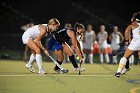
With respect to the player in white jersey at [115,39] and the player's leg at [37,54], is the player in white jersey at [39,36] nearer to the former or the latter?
the player's leg at [37,54]

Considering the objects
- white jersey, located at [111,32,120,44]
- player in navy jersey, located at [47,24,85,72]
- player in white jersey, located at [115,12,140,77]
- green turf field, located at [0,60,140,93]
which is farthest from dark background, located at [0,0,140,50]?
green turf field, located at [0,60,140,93]

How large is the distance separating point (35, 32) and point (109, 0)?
22.5 m

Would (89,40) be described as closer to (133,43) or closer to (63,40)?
(63,40)

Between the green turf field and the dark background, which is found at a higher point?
the dark background

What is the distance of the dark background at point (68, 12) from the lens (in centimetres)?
3400

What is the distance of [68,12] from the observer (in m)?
35.6

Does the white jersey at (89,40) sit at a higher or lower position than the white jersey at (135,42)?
higher

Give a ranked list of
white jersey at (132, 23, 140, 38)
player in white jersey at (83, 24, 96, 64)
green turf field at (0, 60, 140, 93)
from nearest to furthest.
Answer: green turf field at (0, 60, 140, 93)
white jersey at (132, 23, 140, 38)
player in white jersey at (83, 24, 96, 64)

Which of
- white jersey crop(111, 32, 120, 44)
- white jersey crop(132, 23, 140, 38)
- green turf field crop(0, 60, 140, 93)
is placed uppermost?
white jersey crop(111, 32, 120, 44)

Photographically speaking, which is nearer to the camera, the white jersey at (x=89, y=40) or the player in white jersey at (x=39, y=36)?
the player in white jersey at (x=39, y=36)

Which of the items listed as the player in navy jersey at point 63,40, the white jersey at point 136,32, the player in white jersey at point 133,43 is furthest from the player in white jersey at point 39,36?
the white jersey at point 136,32

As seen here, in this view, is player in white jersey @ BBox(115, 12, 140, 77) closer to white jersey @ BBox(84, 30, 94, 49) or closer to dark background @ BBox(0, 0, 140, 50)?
white jersey @ BBox(84, 30, 94, 49)

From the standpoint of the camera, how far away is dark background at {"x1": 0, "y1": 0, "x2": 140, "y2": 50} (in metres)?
34.0

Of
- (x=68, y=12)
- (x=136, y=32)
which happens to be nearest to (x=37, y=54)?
(x=136, y=32)
